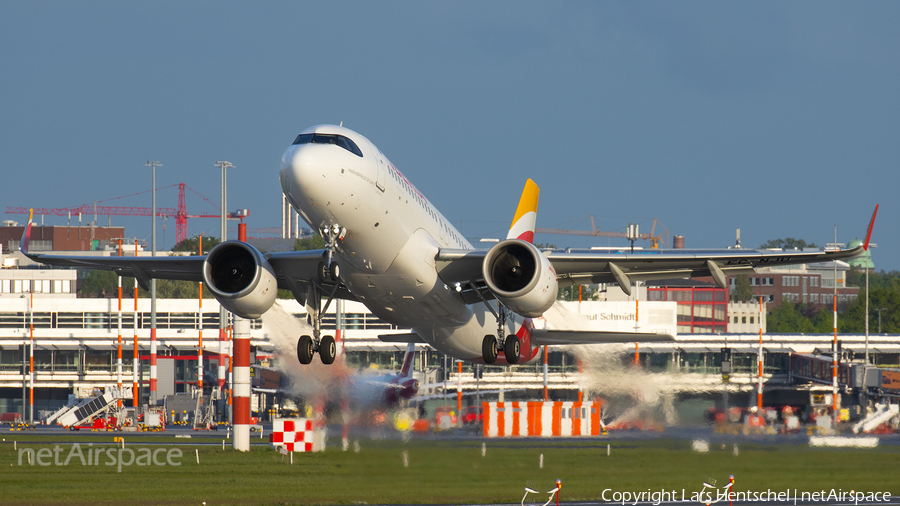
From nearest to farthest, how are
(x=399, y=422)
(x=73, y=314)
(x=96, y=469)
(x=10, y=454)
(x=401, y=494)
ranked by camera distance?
(x=401, y=494), (x=399, y=422), (x=96, y=469), (x=10, y=454), (x=73, y=314)

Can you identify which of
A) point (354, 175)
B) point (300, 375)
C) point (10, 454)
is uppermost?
point (354, 175)

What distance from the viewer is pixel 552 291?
2412 centimetres

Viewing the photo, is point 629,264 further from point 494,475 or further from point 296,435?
point 296,435

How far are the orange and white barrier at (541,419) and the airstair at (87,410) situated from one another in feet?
101

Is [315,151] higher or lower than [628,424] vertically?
higher

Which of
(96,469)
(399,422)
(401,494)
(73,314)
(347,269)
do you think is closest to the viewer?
(347,269)

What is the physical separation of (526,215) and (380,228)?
13294 millimetres

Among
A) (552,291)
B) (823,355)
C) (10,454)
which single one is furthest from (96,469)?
(823,355)

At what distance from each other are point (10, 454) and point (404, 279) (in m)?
25.0

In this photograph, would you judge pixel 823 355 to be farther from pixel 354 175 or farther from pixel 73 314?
pixel 73 314

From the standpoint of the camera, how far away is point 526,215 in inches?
1378

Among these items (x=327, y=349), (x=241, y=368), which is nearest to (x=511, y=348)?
(x=327, y=349)

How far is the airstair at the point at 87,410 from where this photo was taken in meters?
59.8

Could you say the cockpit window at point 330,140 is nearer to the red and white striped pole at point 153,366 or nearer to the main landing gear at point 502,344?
the main landing gear at point 502,344
